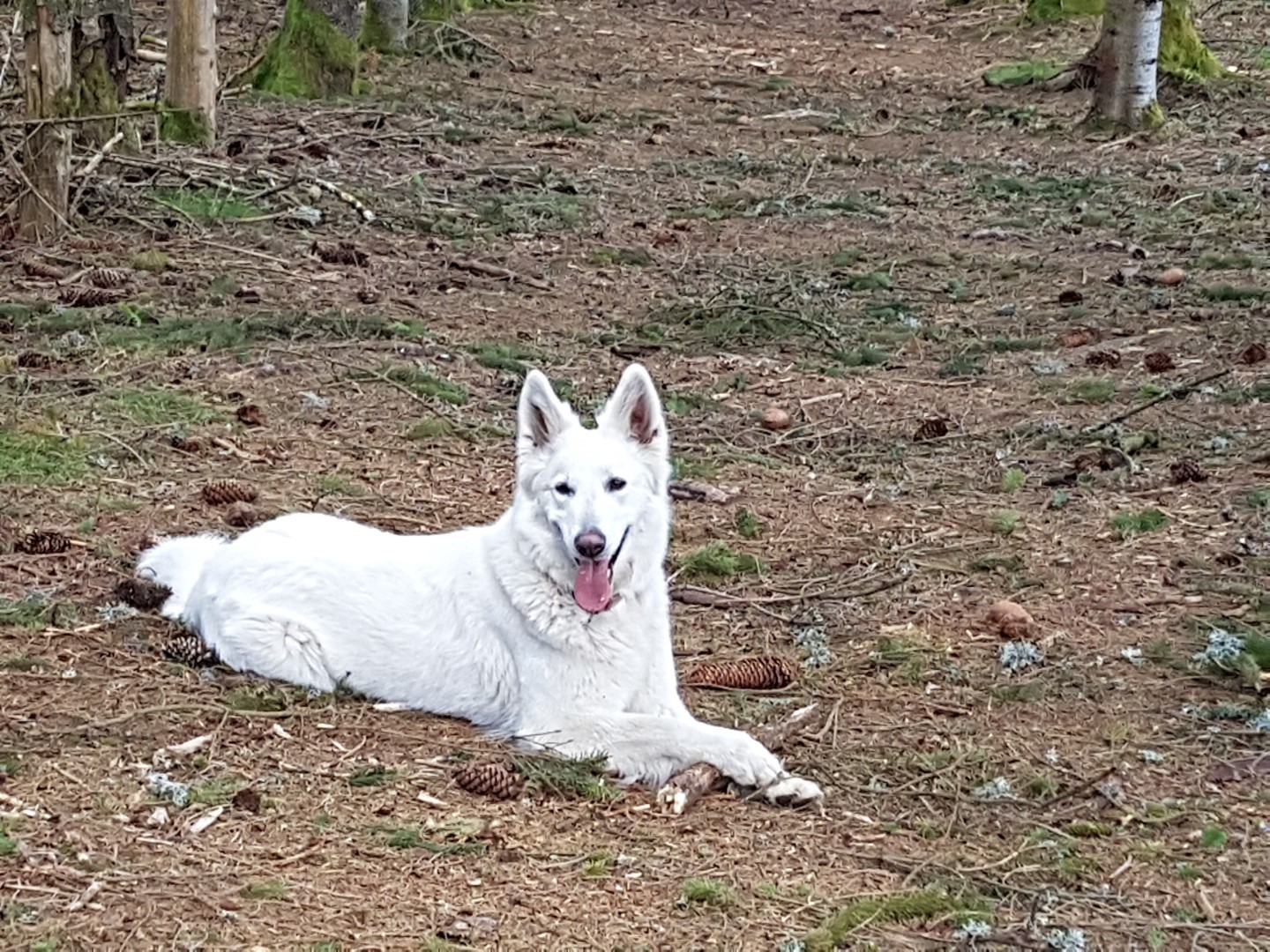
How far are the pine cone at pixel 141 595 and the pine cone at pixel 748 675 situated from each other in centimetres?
183

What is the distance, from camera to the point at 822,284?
10516 millimetres

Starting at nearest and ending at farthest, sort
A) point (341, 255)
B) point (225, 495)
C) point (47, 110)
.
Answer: point (225, 495)
point (47, 110)
point (341, 255)

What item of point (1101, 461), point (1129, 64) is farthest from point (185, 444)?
point (1129, 64)

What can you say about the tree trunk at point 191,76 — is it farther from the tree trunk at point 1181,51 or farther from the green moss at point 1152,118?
the tree trunk at point 1181,51

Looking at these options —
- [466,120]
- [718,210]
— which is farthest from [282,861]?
[466,120]

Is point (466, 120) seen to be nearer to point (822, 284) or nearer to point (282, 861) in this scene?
point (822, 284)

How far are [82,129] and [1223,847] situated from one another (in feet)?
29.3

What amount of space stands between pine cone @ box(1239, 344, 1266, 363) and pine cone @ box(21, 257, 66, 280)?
648cm

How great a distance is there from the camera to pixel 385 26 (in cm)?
1773

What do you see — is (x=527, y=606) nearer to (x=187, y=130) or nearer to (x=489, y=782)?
(x=489, y=782)

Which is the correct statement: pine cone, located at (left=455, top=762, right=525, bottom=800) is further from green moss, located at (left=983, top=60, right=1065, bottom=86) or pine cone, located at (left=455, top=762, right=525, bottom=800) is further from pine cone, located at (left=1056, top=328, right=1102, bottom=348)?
green moss, located at (left=983, top=60, right=1065, bottom=86)

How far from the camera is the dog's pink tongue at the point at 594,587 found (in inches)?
196

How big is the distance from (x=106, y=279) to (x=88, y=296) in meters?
0.34

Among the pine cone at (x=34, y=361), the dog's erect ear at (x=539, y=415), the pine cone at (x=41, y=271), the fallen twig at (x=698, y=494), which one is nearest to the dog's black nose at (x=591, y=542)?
the dog's erect ear at (x=539, y=415)
